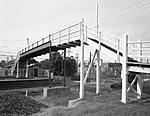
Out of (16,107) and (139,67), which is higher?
(139,67)

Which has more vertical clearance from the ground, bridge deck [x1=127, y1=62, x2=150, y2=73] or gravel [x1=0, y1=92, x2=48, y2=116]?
bridge deck [x1=127, y1=62, x2=150, y2=73]

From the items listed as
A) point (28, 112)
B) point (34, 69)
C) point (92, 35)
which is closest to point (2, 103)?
point (28, 112)

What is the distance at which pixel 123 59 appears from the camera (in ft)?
26.8

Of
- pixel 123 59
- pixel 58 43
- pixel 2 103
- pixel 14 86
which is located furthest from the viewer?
pixel 14 86

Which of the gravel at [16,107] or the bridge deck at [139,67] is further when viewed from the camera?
the gravel at [16,107]

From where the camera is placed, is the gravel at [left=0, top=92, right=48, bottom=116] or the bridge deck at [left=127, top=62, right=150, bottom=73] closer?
the bridge deck at [left=127, top=62, right=150, bottom=73]

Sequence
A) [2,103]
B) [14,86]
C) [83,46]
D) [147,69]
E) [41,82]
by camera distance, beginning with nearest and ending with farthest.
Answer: [147,69], [2,103], [83,46], [14,86], [41,82]

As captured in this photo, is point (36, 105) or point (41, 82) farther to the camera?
point (41, 82)

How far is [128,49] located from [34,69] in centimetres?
3300

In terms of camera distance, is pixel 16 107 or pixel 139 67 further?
pixel 16 107

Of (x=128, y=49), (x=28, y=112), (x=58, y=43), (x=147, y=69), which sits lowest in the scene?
(x=28, y=112)

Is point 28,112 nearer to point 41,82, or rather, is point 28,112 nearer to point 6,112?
point 6,112

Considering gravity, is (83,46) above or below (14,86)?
above

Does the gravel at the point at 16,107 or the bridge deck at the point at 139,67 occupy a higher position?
the bridge deck at the point at 139,67
